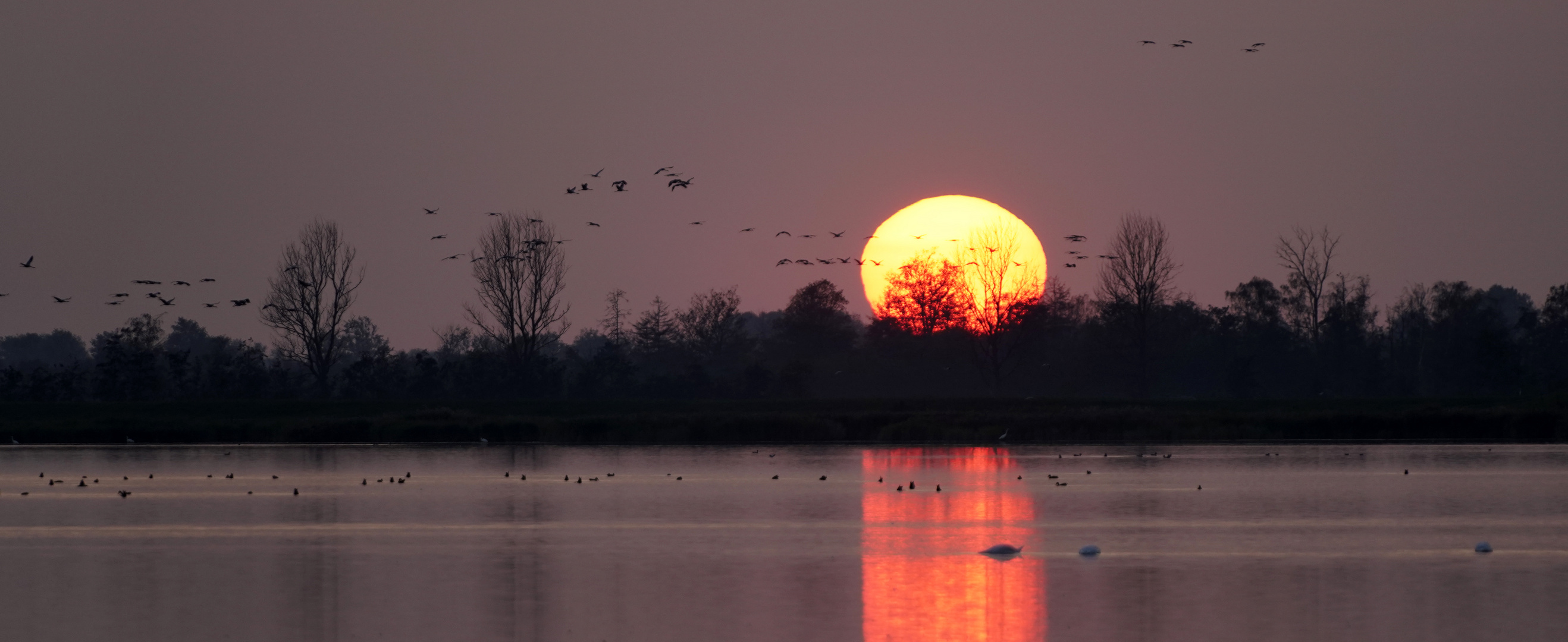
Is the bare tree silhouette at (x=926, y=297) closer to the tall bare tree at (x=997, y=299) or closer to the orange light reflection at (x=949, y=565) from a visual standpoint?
the tall bare tree at (x=997, y=299)

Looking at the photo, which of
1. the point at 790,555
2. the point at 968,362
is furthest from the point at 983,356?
the point at 790,555

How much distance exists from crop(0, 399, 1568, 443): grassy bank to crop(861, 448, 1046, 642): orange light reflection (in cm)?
2605

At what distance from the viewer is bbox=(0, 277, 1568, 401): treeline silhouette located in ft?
292

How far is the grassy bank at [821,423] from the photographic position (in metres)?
63.9

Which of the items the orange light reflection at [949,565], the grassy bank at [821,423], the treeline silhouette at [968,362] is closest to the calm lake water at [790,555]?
the orange light reflection at [949,565]

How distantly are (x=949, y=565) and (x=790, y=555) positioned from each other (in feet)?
8.75

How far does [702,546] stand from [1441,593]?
10.6 meters

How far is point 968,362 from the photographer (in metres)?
110

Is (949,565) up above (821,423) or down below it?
below

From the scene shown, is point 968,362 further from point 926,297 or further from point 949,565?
point 949,565

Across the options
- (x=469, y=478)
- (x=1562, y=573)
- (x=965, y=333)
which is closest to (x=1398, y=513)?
(x=1562, y=573)

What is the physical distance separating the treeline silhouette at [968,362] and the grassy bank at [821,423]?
829cm

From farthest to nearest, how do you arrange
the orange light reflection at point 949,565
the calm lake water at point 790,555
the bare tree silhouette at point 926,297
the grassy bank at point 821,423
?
the bare tree silhouette at point 926,297 → the grassy bank at point 821,423 → the calm lake water at point 790,555 → the orange light reflection at point 949,565

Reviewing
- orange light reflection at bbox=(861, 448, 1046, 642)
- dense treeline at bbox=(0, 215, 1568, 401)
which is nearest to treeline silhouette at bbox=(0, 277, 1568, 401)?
dense treeline at bbox=(0, 215, 1568, 401)
